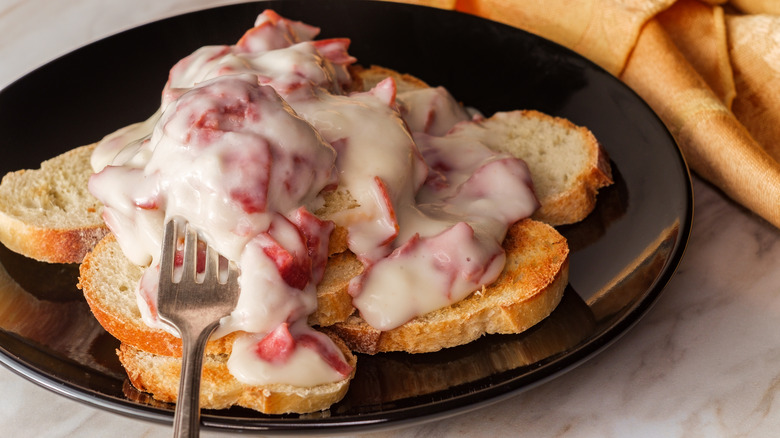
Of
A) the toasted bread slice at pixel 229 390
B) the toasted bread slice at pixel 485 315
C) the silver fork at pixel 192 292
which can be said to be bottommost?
the toasted bread slice at pixel 485 315

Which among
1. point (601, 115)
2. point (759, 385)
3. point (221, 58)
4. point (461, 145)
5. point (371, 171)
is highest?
point (221, 58)

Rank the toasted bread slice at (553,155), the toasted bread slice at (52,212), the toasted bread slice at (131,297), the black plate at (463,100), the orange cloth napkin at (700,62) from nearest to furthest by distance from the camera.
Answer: the black plate at (463,100) → the toasted bread slice at (131,297) → the toasted bread slice at (52,212) → the toasted bread slice at (553,155) → the orange cloth napkin at (700,62)

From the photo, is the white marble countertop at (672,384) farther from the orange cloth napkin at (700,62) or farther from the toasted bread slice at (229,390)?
the orange cloth napkin at (700,62)

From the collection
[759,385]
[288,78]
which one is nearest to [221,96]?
[288,78]

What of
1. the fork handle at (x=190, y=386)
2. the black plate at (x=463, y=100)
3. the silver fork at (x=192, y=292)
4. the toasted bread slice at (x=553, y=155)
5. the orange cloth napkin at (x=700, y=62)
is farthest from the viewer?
the orange cloth napkin at (x=700, y=62)

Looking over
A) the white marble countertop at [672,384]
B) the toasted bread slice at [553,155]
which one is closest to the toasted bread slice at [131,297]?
the white marble countertop at [672,384]

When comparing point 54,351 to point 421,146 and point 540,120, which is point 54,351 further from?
point 540,120

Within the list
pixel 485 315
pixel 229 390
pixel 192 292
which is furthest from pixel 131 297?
pixel 485 315
